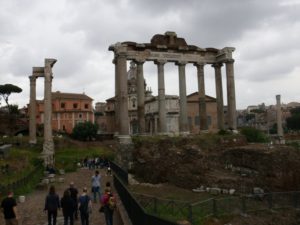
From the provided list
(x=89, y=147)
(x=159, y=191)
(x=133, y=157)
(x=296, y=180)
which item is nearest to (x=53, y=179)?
(x=133, y=157)

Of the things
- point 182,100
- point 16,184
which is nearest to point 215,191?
point 182,100

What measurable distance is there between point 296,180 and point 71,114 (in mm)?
57577

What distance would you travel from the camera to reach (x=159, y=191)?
66.3 feet

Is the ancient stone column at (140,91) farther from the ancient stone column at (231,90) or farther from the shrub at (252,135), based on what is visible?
the shrub at (252,135)

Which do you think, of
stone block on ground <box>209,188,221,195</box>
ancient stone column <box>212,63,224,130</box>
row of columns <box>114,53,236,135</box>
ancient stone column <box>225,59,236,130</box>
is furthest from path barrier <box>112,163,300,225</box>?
ancient stone column <box>212,63,224,130</box>

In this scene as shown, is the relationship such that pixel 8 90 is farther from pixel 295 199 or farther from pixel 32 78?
pixel 295 199

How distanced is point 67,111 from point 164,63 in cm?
4818

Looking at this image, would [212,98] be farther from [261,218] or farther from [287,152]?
[261,218]

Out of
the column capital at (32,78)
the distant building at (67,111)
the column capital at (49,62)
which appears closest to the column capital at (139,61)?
the column capital at (49,62)

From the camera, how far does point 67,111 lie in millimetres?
74250

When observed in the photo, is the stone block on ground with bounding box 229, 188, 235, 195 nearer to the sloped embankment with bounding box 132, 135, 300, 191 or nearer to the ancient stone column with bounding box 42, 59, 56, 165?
the sloped embankment with bounding box 132, 135, 300, 191

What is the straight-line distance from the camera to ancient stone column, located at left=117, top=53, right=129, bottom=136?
1028 inches

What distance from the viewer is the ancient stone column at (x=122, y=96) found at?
85.7 ft

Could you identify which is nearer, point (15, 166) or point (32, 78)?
point (15, 166)
